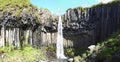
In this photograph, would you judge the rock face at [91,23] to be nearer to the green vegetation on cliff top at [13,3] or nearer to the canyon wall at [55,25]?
the canyon wall at [55,25]

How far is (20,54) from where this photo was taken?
132ft

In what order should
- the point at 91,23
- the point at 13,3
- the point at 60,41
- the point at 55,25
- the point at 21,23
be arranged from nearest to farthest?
the point at 21,23, the point at 13,3, the point at 91,23, the point at 55,25, the point at 60,41

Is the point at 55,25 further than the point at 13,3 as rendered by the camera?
Yes

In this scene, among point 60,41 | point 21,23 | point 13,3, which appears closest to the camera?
point 21,23

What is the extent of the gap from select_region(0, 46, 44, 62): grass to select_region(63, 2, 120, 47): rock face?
7.44 meters

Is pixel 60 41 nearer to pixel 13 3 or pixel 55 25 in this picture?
pixel 55 25

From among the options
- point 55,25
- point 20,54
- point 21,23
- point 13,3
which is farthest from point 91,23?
point 20,54

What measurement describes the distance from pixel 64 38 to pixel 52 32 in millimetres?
2301

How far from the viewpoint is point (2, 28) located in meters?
41.6

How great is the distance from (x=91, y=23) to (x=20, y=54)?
451 inches

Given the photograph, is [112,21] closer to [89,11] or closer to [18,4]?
[89,11]

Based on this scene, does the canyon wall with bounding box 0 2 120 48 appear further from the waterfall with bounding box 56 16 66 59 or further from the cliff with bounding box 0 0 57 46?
the waterfall with bounding box 56 16 66 59

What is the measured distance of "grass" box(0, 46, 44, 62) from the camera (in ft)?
128

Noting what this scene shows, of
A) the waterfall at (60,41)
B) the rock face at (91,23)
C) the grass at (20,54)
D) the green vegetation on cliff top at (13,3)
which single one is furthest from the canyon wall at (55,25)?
the grass at (20,54)
